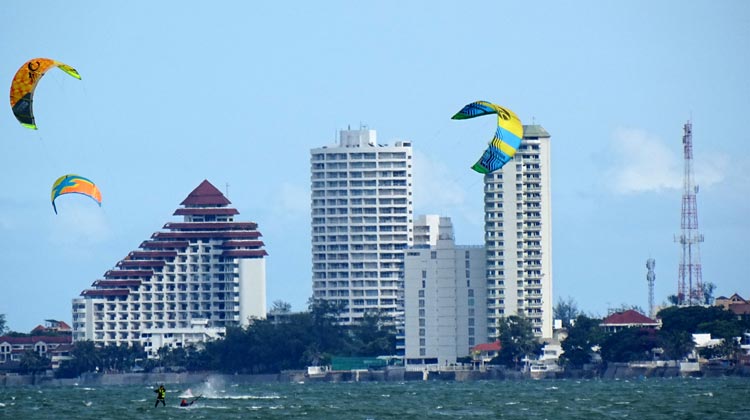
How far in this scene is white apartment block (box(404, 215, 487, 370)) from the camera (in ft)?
627

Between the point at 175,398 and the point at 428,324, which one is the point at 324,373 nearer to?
the point at 428,324

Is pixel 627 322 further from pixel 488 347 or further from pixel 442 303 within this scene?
pixel 442 303

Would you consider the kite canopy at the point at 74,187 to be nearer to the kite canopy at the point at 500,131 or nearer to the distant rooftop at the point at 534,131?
the kite canopy at the point at 500,131

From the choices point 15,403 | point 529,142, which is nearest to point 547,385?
point 529,142

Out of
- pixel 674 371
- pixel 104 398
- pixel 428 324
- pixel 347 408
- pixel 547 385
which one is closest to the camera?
pixel 347 408

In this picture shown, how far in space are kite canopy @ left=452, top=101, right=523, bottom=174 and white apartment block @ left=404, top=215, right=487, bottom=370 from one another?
9552 centimetres

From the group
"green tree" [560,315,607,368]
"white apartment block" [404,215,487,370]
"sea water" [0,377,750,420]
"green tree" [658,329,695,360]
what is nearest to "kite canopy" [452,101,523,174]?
"sea water" [0,377,750,420]

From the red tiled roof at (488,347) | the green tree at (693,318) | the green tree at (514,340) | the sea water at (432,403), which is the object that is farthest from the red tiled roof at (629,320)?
the sea water at (432,403)

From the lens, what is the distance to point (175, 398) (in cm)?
13038

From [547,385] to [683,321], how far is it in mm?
29895

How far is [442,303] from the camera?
191125mm

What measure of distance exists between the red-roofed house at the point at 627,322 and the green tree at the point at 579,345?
6276mm

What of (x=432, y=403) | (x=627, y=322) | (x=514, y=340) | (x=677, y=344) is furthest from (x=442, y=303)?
(x=432, y=403)

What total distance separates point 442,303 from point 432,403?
73.4 meters
